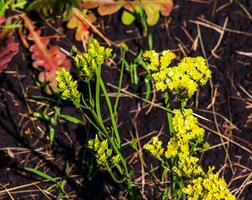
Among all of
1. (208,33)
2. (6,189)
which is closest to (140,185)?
(6,189)

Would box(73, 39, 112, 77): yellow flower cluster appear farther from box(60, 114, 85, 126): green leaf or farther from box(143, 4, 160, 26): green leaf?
box(143, 4, 160, 26): green leaf

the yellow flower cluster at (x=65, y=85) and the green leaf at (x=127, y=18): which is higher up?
the yellow flower cluster at (x=65, y=85)

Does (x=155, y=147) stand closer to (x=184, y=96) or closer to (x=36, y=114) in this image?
(x=184, y=96)

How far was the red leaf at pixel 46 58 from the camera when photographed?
2.48 metres

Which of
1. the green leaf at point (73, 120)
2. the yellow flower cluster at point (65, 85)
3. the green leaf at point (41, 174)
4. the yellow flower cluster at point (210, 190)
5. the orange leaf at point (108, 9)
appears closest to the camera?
the yellow flower cluster at point (210, 190)

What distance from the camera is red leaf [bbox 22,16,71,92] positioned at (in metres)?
2.48

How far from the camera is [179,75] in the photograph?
1.51 meters

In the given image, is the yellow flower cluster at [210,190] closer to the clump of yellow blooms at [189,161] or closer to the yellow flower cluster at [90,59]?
the clump of yellow blooms at [189,161]

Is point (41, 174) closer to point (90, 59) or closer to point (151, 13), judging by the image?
point (90, 59)

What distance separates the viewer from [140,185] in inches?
85.8

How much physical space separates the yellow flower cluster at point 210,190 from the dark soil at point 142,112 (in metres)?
0.70

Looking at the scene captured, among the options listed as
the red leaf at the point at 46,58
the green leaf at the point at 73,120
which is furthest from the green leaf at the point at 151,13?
the green leaf at the point at 73,120

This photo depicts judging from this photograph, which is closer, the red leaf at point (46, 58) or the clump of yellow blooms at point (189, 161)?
the clump of yellow blooms at point (189, 161)

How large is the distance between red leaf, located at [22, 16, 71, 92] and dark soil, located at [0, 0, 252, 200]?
0.19 ft
